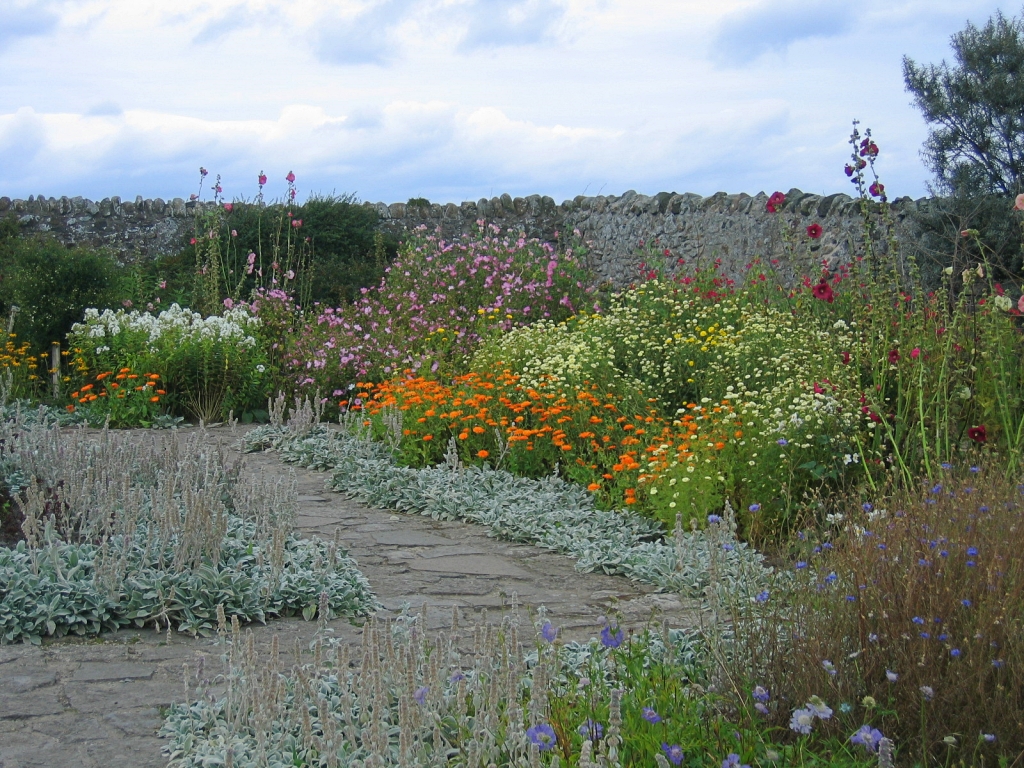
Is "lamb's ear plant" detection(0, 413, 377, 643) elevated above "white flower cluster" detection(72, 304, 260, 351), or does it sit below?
below

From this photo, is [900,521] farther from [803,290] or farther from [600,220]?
[600,220]

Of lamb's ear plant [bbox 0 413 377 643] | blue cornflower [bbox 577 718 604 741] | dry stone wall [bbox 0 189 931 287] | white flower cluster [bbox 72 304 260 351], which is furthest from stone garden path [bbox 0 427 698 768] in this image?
dry stone wall [bbox 0 189 931 287]

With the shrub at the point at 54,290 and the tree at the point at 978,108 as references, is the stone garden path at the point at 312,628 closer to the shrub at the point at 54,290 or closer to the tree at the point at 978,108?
the shrub at the point at 54,290

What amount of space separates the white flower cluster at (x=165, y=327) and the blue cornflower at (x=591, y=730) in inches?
324

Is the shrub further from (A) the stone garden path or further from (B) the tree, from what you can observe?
(B) the tree

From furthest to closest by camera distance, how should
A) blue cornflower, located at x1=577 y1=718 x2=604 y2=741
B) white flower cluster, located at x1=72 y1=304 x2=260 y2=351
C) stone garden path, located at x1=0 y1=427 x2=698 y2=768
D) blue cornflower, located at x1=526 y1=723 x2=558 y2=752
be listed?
white flower cluster, located at x1=72 y1=304 x2=260 y2=351 → stone garden path, located at x1=0 y1=427 x2=698 y2=768 → blue cornflower, located at x1=577 y1=718 x2=604 y2=741 → blue cornflower, located at x1=526 y1=723 x2=558 y2=752

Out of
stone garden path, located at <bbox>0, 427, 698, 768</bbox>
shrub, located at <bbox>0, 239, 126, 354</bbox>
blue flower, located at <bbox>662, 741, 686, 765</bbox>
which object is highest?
shrub, located at <bbox>0, 239, 126, 354</bbox>

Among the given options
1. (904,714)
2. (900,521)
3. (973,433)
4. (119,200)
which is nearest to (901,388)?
(973,433)

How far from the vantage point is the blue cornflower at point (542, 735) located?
6.80ft

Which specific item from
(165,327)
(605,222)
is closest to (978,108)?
(605,222)

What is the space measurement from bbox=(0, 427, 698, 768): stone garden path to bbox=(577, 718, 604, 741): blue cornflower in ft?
1.21

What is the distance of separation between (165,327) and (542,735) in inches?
351

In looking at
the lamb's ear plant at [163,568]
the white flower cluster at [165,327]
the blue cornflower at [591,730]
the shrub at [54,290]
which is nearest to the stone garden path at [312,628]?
the lamb's ear plant at [163,568]

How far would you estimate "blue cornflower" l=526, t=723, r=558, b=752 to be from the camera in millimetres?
2072
